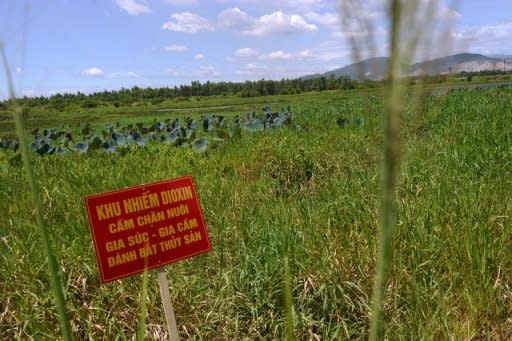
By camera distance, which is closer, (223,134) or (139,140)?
(223,134)

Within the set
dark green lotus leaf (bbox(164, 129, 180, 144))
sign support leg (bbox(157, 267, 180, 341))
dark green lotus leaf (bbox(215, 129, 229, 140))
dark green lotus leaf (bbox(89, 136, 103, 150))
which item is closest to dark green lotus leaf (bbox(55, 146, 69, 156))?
dark green lotus leaf (bbox(89, 136, 103, 150))

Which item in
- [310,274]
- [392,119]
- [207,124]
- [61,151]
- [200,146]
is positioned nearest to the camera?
[392,119]

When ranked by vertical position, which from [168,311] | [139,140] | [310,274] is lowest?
[310,274]

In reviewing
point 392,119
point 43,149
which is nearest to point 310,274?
point 392,119

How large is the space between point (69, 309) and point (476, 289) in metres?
1.74

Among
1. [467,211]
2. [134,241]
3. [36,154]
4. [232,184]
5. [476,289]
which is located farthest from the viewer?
[36,154]

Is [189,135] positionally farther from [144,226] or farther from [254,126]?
[144,226]

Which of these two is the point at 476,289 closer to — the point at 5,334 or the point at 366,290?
the point at 366,290

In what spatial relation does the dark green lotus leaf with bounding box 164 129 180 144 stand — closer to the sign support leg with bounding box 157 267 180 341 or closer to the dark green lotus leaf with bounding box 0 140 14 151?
the dark green lotus leaf with bounding box 0 140 14 151

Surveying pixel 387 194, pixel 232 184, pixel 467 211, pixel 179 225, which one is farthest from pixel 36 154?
pixel 387 194

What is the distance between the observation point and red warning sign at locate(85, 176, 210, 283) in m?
1.62

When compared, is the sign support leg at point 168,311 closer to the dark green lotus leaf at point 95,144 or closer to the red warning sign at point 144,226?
the red warning sign at point 144,226

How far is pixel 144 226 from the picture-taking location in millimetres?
1704

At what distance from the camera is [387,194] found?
335 mm
